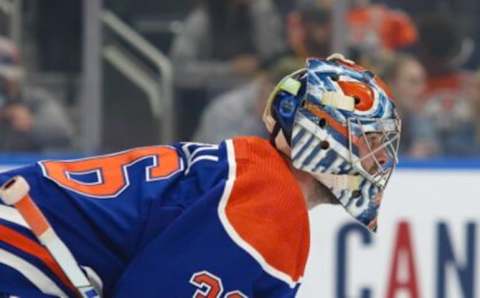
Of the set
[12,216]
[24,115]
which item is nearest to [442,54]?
[24,115]

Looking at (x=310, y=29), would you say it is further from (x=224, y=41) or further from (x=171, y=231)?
(x=171, y=231)

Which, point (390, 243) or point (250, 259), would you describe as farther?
point (390, 243)

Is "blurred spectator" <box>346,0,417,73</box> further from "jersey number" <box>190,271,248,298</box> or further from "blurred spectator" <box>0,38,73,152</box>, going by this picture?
"jersey number" <box>190,271,248,298</box>

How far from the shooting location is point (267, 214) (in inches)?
78.5

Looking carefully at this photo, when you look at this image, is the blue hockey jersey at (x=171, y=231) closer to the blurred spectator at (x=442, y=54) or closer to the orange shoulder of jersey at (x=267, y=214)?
the orange shoulder of jersey at (x=267, y=214)

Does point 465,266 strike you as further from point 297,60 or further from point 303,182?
point 303,182

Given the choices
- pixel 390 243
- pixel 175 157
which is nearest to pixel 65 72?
pixel 390 243

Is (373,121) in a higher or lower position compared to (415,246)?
higher

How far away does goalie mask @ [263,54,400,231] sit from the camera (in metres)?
2.06

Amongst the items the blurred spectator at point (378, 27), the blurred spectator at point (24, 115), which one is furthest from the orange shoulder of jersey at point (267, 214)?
the blurred spectator at point (24, 115)

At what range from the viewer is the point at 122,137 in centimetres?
507

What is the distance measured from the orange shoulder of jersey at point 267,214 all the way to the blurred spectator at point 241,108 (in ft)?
9.32

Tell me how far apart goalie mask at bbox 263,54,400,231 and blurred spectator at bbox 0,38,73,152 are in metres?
3.00

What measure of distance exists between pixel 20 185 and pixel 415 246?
2646mm
